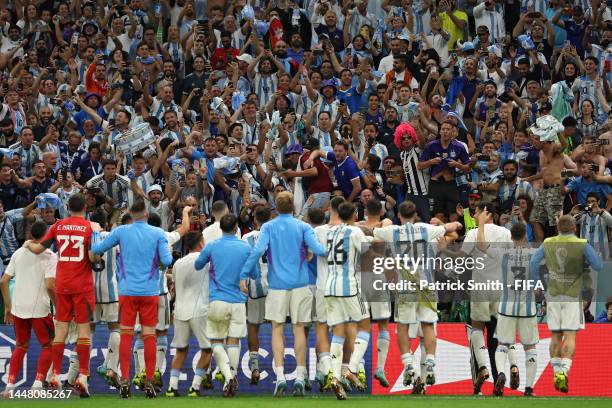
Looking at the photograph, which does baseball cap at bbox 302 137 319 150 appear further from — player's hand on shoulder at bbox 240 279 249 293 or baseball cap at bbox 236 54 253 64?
player's hand on shoulder at bbox 240 279 249 293

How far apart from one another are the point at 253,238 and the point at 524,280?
12.3 ft

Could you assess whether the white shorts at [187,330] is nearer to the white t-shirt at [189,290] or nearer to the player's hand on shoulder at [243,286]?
the white t-shirt at [189,290]

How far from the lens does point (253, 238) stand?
18391mm

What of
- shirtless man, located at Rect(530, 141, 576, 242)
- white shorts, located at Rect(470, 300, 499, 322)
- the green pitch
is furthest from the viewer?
shirtless man, located at Rect(530, 141, 576, 242)

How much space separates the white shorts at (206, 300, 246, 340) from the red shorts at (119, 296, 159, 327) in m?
0.76

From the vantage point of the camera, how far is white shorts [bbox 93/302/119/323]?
18641mm

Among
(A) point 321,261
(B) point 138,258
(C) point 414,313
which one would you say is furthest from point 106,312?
(C) point 414,313

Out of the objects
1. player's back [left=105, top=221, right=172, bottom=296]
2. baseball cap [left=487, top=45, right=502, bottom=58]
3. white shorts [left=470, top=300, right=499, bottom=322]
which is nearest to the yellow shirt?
baseball cap [left=487, top=45, right=502, bottom=58]

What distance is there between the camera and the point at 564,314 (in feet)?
58.1

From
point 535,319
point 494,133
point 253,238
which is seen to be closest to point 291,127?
point 494,133

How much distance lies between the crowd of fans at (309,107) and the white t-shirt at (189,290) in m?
2.54

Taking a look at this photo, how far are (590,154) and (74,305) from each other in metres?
9.99

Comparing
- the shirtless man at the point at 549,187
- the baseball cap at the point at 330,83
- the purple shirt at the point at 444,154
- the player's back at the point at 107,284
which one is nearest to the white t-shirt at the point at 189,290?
the player's back at the point at 107,284
